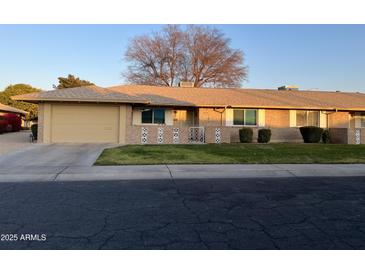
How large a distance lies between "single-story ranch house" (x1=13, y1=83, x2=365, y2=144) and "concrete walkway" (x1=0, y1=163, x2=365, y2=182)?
7.46 metres

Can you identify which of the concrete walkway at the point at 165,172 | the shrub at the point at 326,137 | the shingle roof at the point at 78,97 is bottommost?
the concrete walkway at the point at 165,172

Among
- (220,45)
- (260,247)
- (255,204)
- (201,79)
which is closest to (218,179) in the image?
(255,204)

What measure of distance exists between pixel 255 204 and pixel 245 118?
1495 cm

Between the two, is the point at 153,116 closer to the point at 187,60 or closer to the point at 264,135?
the point at 264,135

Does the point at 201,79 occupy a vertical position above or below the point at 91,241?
above

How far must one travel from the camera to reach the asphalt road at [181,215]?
149 inches

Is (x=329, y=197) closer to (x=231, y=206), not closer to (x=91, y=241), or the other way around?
(x=231, y=206)

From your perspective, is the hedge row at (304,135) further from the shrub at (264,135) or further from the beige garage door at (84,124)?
the beige garage door at (84,124)

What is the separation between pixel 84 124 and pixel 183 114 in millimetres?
6918

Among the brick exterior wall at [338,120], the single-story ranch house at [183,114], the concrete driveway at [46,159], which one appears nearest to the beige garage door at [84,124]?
the single-story ranch house at [183,114]

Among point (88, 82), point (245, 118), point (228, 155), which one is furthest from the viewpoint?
point (88, 82)

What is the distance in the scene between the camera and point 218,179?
829cm

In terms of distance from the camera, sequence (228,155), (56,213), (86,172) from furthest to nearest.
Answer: (228,155), (86,172), (56,213)

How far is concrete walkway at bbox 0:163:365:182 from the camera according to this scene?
8266mm
